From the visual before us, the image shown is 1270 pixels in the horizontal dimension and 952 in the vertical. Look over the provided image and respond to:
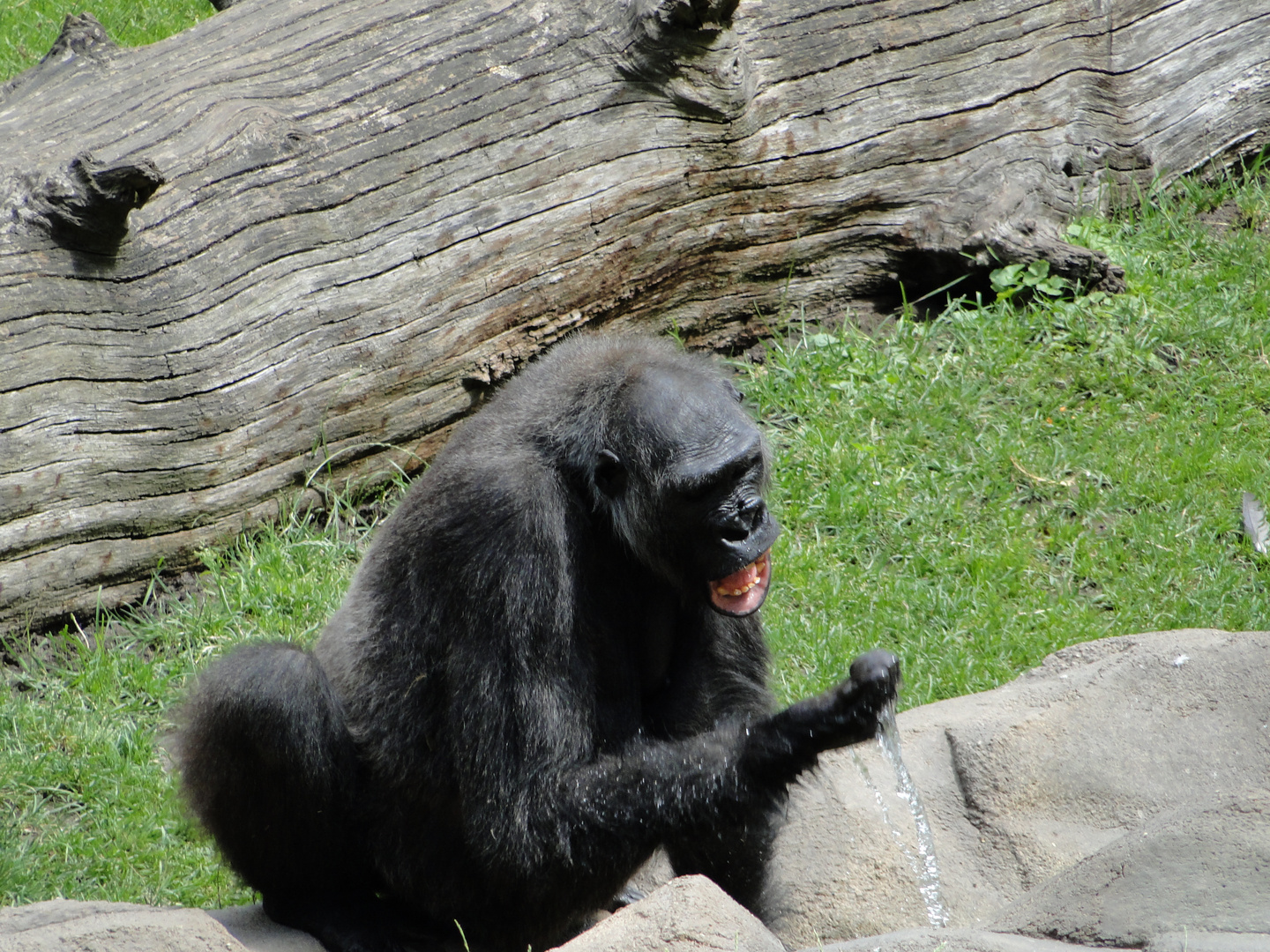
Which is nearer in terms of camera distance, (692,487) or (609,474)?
(692,487)

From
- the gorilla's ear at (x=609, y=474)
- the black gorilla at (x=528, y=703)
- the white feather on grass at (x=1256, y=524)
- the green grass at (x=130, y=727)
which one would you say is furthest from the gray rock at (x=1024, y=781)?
the green grass at (x=130, y=727)

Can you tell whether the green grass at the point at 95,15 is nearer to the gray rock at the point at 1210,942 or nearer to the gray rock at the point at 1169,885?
the gray rock at the point at 1169,885

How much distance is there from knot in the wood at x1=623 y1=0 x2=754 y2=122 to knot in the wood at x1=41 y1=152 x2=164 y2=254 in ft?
7.99

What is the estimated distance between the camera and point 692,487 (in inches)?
152

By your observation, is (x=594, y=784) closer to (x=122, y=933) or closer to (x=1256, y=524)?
(x=122, y=933)

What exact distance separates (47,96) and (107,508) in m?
1.84

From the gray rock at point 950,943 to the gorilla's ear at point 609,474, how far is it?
4.66ft

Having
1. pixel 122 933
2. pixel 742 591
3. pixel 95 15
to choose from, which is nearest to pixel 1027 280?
pixel 742 591

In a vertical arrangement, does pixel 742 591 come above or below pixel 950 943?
above

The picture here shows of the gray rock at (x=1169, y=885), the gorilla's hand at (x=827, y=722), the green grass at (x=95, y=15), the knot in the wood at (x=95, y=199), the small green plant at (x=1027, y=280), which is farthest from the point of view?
the green grass at (x=95, y=15)

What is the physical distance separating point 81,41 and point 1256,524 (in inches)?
226

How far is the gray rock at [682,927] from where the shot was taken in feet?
10.4

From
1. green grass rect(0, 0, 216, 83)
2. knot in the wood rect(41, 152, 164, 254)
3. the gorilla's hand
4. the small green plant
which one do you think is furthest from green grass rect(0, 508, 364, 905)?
green grass rect(0, 0, 216, 83)

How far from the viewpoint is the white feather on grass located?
607 centimetres
